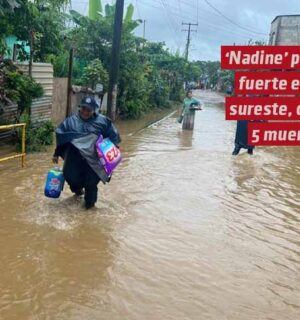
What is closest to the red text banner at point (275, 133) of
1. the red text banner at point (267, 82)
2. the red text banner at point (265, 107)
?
the red text banner at point (265, 107)

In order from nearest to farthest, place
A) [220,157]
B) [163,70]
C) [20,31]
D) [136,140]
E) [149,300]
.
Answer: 1. [149,300]
2. [20,31]
3. [220,157]
4. [136,140]
5. [163,70]

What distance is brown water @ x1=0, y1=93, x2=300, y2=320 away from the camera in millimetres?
3842

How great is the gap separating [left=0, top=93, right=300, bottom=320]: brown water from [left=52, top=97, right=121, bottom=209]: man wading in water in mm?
422

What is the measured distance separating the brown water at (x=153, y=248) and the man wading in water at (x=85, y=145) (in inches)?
16.6

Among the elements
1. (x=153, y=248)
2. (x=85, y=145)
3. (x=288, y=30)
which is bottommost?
(x=153, y=248)

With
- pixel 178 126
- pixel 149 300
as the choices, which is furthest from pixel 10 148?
pixel 178 126

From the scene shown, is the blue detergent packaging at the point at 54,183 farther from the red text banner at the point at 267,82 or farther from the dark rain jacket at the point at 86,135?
the red text banner at the point at 267,82

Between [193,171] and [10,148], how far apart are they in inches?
155

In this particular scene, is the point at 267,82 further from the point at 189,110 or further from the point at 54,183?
the point at 189,110

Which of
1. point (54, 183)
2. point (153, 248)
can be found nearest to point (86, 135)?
point (54, 183)

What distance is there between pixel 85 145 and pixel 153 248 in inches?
66.1

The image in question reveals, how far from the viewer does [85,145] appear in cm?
593

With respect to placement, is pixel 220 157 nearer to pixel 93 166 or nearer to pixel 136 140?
pixel 136 140

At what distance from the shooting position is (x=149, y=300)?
3.91 meters
